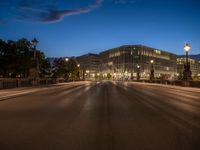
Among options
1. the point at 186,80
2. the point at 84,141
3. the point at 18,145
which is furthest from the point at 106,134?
the point at 186,80

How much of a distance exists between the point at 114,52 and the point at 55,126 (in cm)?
17835

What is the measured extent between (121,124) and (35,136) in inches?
125

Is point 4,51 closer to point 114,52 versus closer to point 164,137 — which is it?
point 164,137

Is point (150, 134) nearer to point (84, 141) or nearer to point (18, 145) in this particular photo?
point (84, 141)

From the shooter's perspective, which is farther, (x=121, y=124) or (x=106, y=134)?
(x=121, y=124)

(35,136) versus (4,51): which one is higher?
(4,51)

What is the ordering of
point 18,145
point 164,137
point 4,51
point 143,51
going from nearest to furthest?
point 18,145, point 164,137, point 4,51, point 143,51

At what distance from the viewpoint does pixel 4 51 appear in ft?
195

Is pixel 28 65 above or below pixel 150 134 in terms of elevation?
above

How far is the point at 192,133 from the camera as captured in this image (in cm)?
769

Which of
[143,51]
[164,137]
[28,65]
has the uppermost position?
[143,51]

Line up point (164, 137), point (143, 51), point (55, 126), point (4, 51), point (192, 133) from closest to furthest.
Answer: point (164, 137)
point (192, 133)
point (55, 126)
point (4, 51)
point (143, 51)

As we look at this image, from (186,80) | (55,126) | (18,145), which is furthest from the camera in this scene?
(186,80)

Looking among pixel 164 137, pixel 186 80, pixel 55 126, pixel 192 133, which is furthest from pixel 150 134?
pixel 186 80
